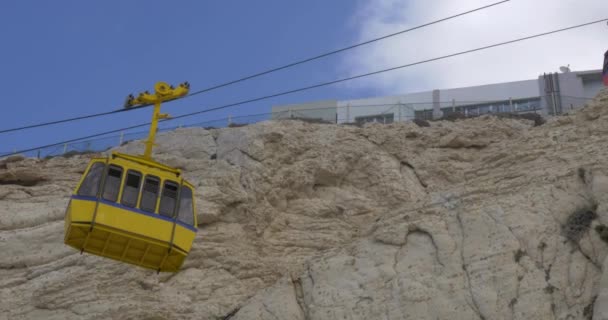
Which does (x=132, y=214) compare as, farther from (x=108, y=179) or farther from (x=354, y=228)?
(x=354, y=228)

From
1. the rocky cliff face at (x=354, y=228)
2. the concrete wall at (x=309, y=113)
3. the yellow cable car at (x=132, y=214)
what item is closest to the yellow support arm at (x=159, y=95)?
the yellow cable car at (x=132, y=214)

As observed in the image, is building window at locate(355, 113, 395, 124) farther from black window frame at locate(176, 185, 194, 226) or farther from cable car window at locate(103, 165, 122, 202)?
cable car window at locate(103, 165, 122, 202)

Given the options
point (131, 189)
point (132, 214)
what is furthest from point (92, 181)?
point (132, 214)

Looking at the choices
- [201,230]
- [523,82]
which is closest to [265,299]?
[201,230]

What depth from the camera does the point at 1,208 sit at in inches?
1027

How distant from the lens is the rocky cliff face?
19.0 m

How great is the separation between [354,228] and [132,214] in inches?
382

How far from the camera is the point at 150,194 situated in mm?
18094

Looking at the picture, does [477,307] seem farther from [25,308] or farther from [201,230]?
[25,308]

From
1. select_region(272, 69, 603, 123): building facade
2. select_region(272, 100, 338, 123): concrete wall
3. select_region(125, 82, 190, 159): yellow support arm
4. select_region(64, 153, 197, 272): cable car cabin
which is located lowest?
select_region(64, 153, 197, 272): cable car cabin

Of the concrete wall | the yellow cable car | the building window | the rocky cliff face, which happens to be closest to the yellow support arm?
the yellow cable car

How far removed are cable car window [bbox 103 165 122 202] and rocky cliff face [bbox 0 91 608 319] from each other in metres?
5.13

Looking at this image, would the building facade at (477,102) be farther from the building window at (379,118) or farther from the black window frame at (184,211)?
the black window frame at (184,211)

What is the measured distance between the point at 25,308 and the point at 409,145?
13430 mm
